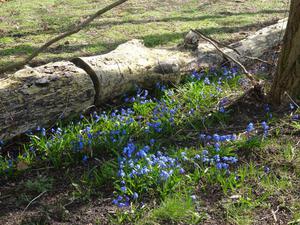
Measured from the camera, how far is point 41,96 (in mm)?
4387

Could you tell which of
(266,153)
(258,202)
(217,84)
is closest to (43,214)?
(258,202)

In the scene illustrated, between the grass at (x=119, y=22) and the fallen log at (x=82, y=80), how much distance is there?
1.46 meters

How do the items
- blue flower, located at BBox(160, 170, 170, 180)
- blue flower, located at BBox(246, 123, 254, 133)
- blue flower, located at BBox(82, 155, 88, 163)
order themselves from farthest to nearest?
blue flower, located at BBox(246, 123, 254, 133)
blue flower, located at BBox(82, 155, 88, 163)
blue flower, located at BBox(160, 170, 170, 180)

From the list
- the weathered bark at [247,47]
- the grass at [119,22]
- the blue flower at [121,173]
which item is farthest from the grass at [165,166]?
the grass at [119,22]

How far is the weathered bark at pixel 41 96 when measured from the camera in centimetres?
424

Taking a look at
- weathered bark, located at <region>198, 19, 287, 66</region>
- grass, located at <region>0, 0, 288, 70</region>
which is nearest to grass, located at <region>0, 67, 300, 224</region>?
weathered bark, located at <region>198, 19, 287, 66</region>

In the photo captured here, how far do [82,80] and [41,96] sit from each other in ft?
1.54

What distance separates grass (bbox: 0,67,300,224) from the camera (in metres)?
3.43

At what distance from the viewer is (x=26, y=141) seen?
4492 millimetres

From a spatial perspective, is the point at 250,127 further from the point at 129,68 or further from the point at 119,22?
the point at 119,22

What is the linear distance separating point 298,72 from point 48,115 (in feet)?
7.93

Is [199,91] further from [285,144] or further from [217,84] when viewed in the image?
[285,144]

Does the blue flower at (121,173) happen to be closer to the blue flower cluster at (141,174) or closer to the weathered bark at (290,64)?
the blue flower cluster at (141,174)

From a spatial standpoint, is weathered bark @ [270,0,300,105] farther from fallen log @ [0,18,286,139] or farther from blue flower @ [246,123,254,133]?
fallen log @ [0,18,286,139]
